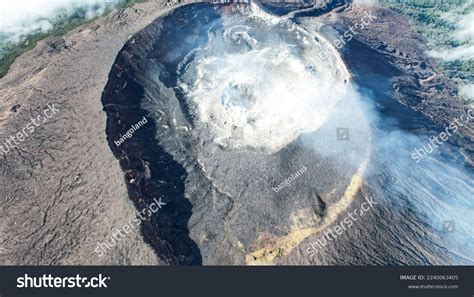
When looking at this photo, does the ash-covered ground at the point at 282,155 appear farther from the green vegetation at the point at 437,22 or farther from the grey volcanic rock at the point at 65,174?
the green vegetation at the point at 437,22

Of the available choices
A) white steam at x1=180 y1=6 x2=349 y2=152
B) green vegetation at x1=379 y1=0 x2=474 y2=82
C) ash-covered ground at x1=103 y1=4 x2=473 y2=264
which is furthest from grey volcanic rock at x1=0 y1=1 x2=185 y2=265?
green vegetation at x1=379 y1=0 x2=474 y2=82

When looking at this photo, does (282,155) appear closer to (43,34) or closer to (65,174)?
(65,174)

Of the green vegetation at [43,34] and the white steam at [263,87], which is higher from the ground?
the green vegetation at [43,34]

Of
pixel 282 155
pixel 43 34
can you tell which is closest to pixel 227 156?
pixel 282 155

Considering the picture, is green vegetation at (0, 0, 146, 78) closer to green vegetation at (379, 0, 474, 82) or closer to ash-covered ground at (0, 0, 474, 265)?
ash-covered ground at (0, 0, 474, 265)

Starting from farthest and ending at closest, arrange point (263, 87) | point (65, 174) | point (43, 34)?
1. point (43, 34)
2. point (263, 87)
3. point (65, 174)

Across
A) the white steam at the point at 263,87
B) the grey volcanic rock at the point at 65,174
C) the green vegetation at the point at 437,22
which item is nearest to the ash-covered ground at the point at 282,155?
the white steam at the point at 263,87
